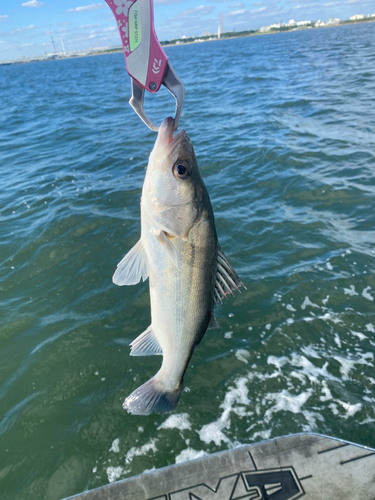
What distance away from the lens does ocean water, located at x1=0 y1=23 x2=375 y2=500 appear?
13.6ft

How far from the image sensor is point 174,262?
247cm

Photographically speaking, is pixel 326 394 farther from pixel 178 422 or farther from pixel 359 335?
pixel 178 422

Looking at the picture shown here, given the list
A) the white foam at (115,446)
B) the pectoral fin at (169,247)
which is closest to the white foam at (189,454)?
the white foam at (115,446)

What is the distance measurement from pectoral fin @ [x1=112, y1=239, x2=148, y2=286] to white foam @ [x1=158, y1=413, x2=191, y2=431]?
2.60 meters

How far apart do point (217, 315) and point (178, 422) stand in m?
1.94

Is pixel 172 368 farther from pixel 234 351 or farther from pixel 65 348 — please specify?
pixel 65 348

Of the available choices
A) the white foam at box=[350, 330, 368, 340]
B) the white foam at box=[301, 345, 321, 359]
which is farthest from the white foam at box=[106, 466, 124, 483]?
the white foam at box=[350, 330, 368, 340]

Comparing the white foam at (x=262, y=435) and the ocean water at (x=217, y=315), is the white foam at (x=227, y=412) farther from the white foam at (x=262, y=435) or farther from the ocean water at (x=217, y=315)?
the white foam at (x=262, y=435)

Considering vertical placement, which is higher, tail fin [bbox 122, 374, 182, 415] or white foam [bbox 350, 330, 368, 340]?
tail fin [bbox 122, 374, 182, 415]

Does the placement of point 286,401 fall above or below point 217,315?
below

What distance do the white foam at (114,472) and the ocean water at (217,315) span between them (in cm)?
2

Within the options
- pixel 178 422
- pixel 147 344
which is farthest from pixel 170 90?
pixel 178 422

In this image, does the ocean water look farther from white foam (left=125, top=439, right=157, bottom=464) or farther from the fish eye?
the fish eye

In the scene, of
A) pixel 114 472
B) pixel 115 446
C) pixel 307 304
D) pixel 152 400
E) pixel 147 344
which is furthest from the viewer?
pixel 307 304
